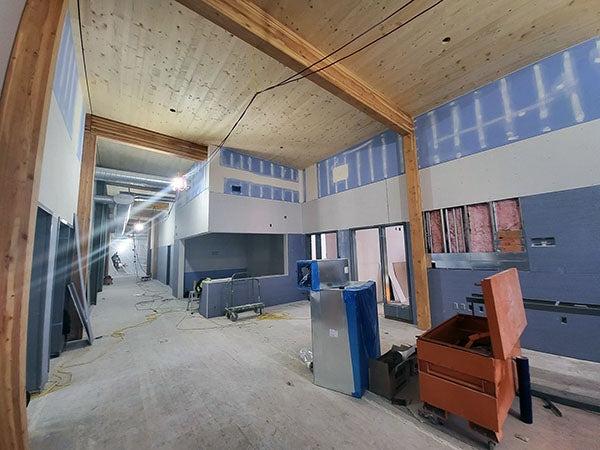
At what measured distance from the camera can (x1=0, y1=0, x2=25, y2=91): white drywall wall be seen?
1534mm

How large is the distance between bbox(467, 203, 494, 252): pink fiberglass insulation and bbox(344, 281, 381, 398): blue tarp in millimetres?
2418

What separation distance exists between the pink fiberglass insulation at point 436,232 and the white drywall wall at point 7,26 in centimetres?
529

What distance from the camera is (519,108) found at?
3.55m

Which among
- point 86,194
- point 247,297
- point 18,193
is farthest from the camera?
point 247,297

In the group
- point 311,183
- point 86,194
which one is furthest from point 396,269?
point 86,194

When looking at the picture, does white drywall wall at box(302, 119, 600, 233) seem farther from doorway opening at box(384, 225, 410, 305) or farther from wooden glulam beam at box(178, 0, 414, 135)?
wooden glulam beam at box(178, 0, 414, 135)

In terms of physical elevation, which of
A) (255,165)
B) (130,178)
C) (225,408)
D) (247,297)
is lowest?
(225,408)

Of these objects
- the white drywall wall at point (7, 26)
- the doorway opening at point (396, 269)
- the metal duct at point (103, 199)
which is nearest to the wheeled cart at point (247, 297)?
the doorway opening at point (396, 269)

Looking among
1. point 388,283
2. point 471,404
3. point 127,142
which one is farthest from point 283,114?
point 471,404

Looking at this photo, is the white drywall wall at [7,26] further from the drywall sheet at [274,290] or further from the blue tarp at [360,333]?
the drywall sheet at [274,290]

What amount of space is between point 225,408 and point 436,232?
4.12 metres

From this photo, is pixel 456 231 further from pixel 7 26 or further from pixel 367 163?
pixel 7 26

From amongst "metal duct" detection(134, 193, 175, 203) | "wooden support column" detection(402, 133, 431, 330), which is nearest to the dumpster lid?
"wooden support column" detection(402, 133, 431, 330)

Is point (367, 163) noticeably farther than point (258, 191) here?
No
